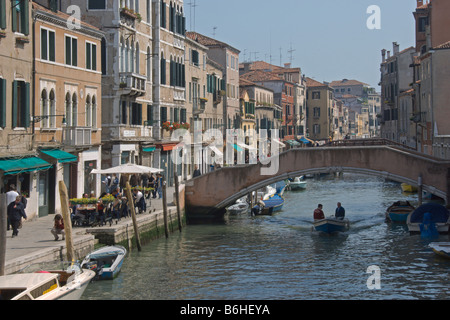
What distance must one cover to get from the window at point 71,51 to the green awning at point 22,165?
4.97 metres

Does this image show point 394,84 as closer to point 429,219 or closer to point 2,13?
point 429,219

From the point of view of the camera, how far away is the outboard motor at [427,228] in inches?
1121

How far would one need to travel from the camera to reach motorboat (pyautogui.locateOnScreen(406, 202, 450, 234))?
28.8m

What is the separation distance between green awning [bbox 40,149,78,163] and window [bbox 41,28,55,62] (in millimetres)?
3166

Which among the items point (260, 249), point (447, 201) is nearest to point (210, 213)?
point (260, 249)

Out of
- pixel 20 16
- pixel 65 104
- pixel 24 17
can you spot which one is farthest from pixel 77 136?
pixel 20 16

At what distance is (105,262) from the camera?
67.4 ft

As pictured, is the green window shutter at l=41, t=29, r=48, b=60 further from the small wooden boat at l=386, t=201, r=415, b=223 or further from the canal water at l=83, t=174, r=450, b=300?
the small wooden boat at l=386, t=201, r=415, b=223

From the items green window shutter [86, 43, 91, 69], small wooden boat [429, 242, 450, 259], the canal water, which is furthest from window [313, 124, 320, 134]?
small wooden boat [429, 242, 450, 259]

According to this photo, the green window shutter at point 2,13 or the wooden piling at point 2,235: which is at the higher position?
the green window shutter at point 2,13

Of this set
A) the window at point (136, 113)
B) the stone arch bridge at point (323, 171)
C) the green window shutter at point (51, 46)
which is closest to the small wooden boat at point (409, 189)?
the stone arch bridge at point (323, 171)

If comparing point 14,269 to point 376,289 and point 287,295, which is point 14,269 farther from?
point 376,289

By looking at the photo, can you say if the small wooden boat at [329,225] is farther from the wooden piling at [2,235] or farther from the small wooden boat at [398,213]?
the wooden piling at [2,235]

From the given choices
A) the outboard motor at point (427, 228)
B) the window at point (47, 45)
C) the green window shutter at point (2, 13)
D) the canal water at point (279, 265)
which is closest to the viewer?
the canal water at point (279, 265)
